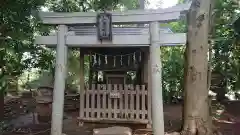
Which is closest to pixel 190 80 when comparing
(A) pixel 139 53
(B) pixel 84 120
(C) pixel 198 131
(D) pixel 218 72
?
(C) pixel 198 131

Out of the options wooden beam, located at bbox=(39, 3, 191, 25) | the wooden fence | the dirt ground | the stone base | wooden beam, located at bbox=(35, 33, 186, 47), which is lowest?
the dirt ground

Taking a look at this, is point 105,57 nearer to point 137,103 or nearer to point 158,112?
point 137,103

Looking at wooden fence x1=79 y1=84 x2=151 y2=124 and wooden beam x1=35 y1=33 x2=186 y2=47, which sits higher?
wooden beam x1=35 y1=33 x2=186 y2=47

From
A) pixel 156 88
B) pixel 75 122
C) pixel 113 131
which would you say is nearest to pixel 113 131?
pixel 113 131

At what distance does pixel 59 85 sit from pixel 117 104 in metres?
2.68

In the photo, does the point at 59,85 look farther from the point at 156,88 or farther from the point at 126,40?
the point at 156,88

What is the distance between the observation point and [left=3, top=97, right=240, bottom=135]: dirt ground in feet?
23.9

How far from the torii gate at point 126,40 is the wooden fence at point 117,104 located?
6.92 ft

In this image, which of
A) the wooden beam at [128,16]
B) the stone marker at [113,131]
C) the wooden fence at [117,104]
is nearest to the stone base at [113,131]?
the stone marker at [113,131]

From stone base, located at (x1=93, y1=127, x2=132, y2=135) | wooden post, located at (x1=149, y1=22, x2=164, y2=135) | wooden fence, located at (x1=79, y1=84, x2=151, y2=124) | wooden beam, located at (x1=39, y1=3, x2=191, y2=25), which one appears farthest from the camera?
wooden fence, located at (x1=79, y1=84, x2=151, y2=124)

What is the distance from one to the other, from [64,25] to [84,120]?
3168 mm

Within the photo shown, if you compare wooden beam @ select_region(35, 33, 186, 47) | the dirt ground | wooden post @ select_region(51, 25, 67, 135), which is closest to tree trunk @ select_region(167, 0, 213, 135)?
the dirt ground

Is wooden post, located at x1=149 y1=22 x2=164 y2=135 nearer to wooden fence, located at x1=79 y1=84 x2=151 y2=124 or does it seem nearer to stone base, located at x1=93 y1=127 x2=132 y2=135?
stone base, located at x1=93 y1=127 x2=132 y2=135

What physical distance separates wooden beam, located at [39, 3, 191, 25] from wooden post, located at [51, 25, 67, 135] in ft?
1.03
